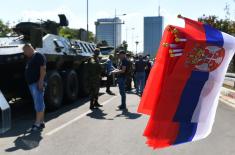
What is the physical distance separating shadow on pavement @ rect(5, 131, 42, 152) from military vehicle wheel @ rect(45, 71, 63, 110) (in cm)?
294

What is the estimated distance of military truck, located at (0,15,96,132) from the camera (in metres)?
11.3

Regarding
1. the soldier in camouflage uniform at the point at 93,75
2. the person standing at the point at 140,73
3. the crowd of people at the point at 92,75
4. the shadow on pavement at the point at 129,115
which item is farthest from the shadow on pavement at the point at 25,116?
the person standing at the point at 140,73

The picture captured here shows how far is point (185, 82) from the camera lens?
4277 millimetres

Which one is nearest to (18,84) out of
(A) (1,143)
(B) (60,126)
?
(B) (60,126)

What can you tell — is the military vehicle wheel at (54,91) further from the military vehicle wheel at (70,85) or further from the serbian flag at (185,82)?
the serbian flag at (185,82)

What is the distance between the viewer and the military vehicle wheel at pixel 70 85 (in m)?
14.0

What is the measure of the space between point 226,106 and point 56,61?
17.2 ft

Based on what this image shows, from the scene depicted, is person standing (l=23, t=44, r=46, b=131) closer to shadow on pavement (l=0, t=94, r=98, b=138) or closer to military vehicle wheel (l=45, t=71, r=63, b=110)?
shadow on pavement (l=0, t=94, r=98, b=138)

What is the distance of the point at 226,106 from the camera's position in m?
14.9

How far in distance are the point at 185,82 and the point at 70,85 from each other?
10398mm

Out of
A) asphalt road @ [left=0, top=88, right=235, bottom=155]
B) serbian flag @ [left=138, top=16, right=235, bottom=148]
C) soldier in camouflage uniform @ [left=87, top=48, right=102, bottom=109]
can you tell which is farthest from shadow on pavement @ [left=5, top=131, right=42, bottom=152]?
soldier in camouflage uniform @ [left=87, top=48, right=102, bottom=109]

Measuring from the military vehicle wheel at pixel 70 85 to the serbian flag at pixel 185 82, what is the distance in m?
9.62

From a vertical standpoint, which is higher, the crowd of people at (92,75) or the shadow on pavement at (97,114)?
the crowd of people at (92,75)

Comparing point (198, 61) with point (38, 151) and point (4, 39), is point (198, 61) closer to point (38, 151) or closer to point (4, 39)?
point (38, 151)
